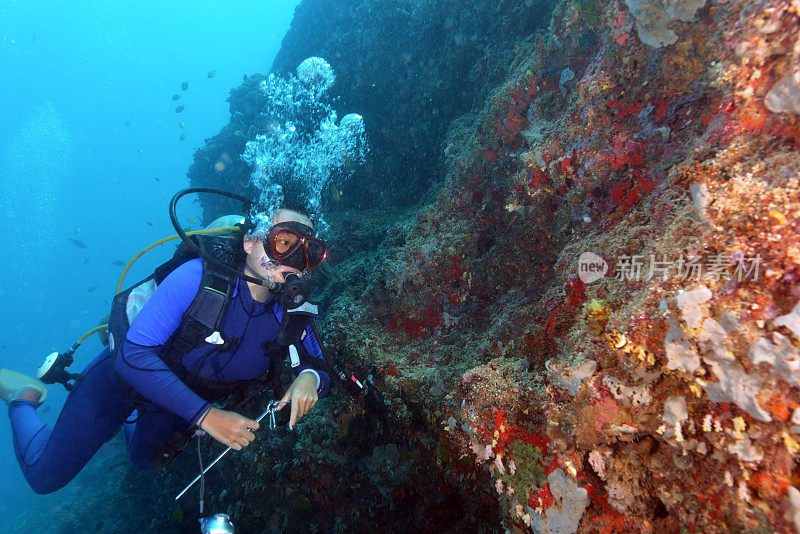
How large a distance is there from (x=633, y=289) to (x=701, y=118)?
45.4 inches

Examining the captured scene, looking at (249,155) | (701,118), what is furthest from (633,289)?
(249,155)

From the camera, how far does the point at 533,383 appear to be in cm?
208

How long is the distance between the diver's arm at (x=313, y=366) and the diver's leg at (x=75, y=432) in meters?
1.88

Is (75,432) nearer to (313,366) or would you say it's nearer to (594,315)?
(313,366)

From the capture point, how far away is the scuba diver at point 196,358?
260cm

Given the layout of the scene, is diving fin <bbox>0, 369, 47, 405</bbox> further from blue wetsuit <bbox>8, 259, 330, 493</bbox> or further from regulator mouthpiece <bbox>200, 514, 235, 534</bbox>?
regulator mouthpiece <bbox>200, 514, 235, 534</bbox>

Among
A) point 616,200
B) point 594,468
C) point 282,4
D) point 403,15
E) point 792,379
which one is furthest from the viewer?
point 282,4

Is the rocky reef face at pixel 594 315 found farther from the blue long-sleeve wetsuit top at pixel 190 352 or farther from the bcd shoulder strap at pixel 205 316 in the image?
the bcd shoulder strap at pixel 205 316

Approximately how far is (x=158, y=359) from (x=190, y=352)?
485 millimetres

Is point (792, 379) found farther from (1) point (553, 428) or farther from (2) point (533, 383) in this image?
(2) point (533, 383)

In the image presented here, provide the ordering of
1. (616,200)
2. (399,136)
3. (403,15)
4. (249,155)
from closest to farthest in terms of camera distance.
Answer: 1. (616,200)
2. (399,136)
3. (403,15)
4. (249,155)

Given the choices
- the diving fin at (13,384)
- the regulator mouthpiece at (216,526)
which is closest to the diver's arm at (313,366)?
the regulator mouthpiece at (216,526)

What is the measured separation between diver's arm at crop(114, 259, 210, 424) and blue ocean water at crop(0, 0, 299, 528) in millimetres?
80896

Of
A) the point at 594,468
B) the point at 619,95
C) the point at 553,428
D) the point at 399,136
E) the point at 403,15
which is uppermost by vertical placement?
the point at 403,15
